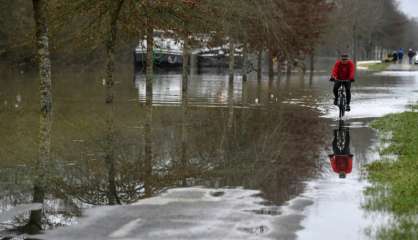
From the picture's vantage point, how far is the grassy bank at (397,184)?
7073mm

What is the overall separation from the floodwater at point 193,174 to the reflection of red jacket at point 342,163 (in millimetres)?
129

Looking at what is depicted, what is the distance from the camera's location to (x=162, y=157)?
39.7 ft

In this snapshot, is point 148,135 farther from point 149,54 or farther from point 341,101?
point 341,101

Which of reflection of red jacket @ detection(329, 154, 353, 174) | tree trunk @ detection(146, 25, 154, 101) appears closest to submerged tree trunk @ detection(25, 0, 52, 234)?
reflection of red jacket @ detection(329, 154, 353, 174)

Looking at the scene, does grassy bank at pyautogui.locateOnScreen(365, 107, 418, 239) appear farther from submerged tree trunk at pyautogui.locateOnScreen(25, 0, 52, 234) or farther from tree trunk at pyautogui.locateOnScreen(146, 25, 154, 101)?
tree trunk at pyautogui.locateOnScreen(146, 25, 154, 101)

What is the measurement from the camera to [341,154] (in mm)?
12578

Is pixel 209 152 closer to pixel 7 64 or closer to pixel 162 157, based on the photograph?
pixel 162 157

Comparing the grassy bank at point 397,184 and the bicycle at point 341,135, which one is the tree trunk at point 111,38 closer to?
the bicycle at point 341,135

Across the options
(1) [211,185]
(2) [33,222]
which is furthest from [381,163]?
(2) [33,222]

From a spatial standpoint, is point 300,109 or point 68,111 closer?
point 68,111

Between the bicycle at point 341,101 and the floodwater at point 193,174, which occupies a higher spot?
the bicycle at point 341,101

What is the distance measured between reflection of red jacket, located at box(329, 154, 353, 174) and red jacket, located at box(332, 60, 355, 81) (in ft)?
23.6

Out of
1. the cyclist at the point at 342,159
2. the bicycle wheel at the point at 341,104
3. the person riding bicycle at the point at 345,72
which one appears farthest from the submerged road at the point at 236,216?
the person riding bicycle at the point at 345,72

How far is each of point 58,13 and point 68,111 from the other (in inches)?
237
